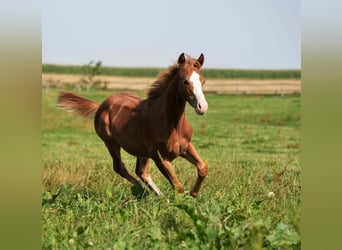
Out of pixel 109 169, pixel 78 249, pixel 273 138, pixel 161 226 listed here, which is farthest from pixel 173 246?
pixel 273 138

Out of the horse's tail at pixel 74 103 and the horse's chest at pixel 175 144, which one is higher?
the horse's tail at pixel 74 103

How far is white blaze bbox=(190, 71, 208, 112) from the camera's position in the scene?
420cm

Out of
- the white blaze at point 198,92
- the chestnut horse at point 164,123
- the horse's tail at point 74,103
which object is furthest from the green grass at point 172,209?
the white blaze at point 198,92

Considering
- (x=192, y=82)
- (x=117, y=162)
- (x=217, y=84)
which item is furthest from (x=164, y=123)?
(x=217, y=84)

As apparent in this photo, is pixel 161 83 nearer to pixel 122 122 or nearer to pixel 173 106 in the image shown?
pixel 173 106

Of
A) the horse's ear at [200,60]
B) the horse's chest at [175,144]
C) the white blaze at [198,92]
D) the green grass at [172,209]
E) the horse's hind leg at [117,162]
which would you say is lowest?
the green grass at [172,209]

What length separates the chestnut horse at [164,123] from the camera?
14.7 ft

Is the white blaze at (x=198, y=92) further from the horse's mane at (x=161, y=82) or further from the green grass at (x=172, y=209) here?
the green grass at (x=172, y=209)

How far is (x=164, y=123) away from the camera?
15.4 feet

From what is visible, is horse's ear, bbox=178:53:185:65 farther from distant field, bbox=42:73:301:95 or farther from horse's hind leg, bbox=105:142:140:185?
distant field, bbox=42:73:301:95

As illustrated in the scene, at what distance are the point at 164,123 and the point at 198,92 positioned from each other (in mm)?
548

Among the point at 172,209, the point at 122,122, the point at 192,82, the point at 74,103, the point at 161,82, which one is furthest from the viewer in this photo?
the point at 74,103

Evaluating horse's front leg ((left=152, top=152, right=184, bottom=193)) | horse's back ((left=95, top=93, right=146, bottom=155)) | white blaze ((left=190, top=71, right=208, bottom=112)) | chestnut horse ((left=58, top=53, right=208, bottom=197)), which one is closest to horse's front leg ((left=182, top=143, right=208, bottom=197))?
chestnut horse ((left=58, top=53, right=208, bottom=197))

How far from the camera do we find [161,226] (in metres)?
3.53
